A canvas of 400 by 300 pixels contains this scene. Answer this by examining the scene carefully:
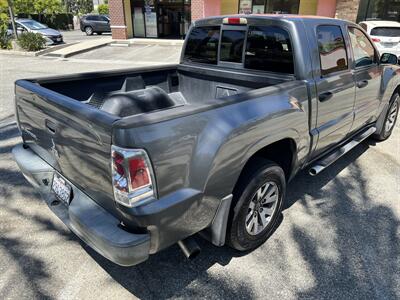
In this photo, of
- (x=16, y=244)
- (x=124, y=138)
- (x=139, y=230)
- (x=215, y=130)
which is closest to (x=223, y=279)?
(x=139, y=230)

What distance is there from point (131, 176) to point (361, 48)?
3.40 meters

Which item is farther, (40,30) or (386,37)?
(40,30)

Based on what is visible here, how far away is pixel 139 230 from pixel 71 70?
11.3 metres

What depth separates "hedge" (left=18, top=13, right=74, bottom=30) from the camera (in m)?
34.3

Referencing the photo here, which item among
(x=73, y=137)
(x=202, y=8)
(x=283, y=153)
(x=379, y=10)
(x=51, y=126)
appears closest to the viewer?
(x=73, y=137)

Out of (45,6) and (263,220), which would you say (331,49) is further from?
(45,6)

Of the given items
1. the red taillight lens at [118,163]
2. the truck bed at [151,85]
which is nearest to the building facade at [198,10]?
the truck bed at [151,85]

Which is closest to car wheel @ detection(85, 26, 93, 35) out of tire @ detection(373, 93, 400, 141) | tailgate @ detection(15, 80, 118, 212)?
tire @ detection(373, 93, 400, 141)

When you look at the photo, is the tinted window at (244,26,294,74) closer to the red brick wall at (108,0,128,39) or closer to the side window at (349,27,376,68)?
the side window at (349,27,376,68)

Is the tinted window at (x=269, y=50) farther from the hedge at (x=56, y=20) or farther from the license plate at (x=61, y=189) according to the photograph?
the hedge at (x=56, y=20)

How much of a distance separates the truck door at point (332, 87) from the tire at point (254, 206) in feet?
2.55

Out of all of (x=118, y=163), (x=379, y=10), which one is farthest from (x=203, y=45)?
(x=379, y=10)

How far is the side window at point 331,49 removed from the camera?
3.08 metres

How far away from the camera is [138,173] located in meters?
1.80
